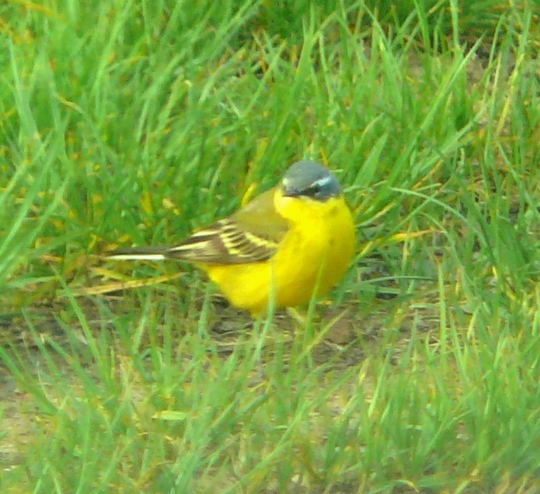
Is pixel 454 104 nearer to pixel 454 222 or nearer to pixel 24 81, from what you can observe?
pixel 454 222

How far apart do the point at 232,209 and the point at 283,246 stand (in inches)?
18.1

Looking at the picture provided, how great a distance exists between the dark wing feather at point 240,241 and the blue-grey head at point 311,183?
0.10 metres

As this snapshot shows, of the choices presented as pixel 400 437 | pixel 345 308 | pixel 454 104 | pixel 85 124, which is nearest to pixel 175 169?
pixel 85 124

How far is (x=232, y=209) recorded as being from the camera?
5691 mm

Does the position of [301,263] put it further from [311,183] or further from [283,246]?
[311,183]

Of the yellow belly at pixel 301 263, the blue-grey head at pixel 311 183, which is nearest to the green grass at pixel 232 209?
the yellow belly at pixel 301 263

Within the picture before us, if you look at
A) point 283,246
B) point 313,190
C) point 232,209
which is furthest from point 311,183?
point 232,209

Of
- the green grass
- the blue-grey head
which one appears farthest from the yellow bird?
the green grass

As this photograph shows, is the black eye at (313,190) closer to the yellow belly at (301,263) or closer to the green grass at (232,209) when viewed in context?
the yellow belly at (301,263)

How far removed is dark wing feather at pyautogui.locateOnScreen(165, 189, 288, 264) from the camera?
5301mm

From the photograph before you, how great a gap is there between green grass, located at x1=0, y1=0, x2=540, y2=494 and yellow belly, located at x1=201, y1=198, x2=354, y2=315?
134 mm

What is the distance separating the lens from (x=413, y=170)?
5.79 m

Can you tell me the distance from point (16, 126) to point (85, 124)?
0.97ft

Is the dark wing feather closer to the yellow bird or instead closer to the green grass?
the yellow bird
